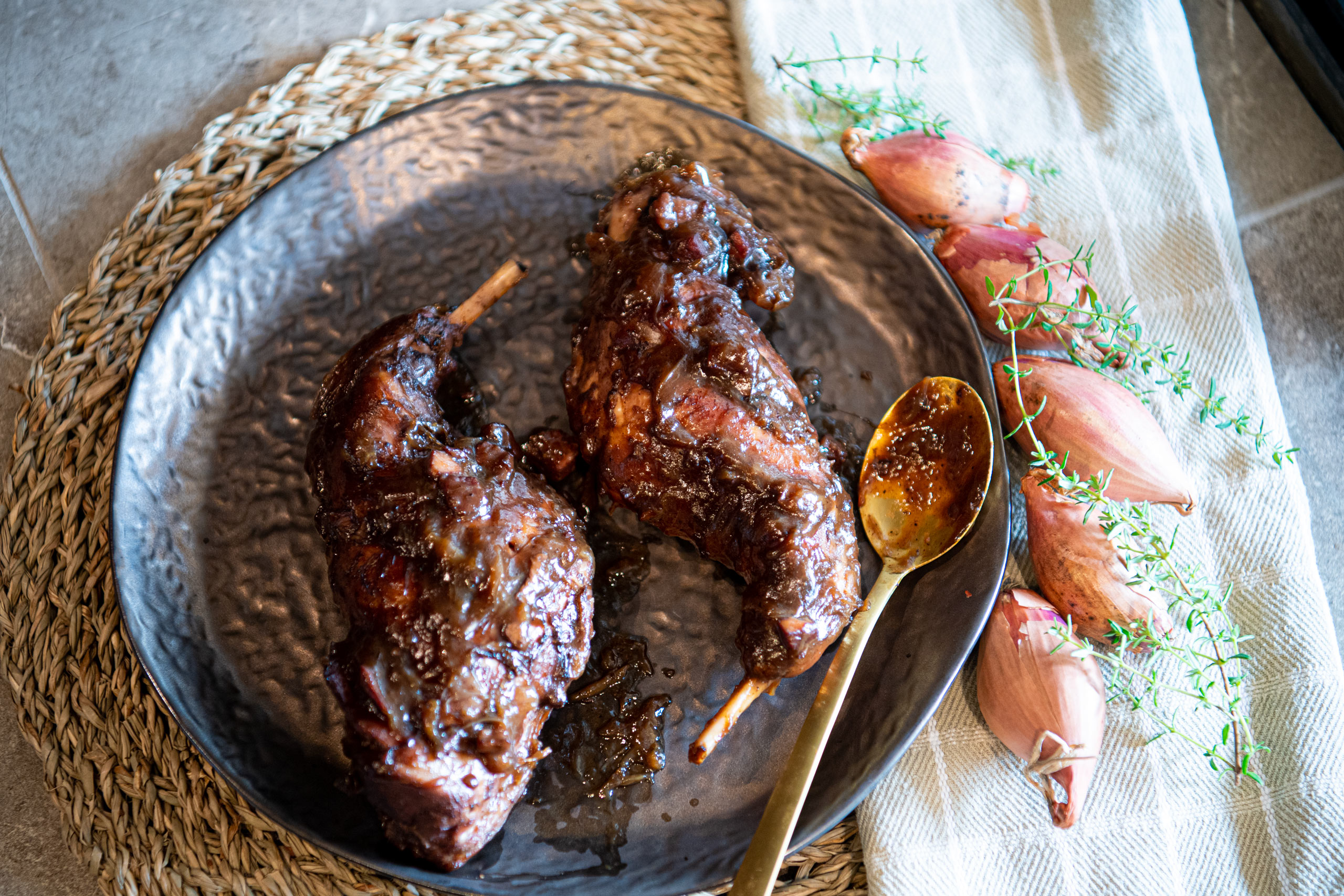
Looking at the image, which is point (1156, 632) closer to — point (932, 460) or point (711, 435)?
point (932, 460)

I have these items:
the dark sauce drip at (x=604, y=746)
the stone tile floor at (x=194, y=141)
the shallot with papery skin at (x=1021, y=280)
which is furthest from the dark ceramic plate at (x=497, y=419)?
the stone tile floor at (x=194, y=141)

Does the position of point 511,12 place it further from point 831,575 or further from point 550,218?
point 831,575

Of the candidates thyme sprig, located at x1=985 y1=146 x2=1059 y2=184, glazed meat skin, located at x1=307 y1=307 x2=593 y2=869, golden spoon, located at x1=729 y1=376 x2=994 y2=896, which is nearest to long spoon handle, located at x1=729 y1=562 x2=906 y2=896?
golden spoon, located at x1=729 y1=376 x2=994 y2=896

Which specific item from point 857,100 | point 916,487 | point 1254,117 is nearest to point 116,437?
point 916,487

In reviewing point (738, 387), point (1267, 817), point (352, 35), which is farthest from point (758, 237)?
point (1267, 817)

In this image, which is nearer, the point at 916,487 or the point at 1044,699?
the point at 1044,699

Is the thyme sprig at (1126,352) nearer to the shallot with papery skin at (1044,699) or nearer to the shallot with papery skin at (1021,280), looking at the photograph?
the shallot with papery skin at (1021,280)

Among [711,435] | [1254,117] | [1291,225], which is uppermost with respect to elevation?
[711,435]
